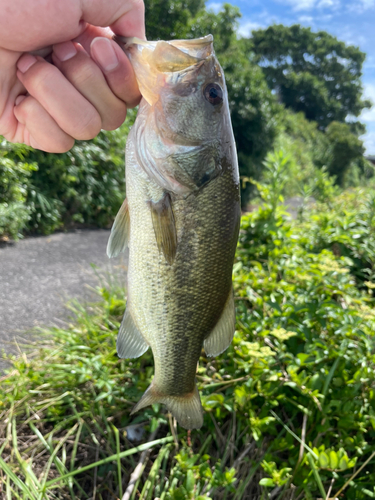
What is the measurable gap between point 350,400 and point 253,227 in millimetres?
2015

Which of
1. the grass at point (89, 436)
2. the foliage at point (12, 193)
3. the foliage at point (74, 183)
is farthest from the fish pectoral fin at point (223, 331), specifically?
the foliage at point (74, 183)

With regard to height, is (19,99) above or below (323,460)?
above

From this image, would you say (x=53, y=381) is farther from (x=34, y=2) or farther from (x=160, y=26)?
(x=160, y=26)

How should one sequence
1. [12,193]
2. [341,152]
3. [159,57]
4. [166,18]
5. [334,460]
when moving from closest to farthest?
[159,57] → [334,460] → [12,193] → [166,18] → [341,152]

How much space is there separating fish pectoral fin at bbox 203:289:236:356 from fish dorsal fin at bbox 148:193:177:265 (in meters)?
0.39

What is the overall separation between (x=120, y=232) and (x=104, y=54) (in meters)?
0.80

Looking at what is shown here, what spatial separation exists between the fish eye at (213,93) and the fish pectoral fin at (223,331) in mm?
866

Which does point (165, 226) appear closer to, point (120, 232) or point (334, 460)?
point (120, 232)

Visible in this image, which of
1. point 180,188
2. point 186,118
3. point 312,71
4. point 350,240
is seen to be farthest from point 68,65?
point 312,71

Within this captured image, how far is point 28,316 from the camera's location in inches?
159

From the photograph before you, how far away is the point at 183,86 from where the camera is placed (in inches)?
57.9

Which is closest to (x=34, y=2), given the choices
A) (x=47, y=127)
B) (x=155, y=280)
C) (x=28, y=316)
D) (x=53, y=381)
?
(x=47, y=127)

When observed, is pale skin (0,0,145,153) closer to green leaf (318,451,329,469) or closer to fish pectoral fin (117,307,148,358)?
fish pectoral fin (117,307,148,358)

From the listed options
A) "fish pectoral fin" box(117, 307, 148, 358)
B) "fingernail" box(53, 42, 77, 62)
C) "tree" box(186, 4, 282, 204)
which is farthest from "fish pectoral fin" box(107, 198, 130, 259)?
"tree" box(186, 4, 282, 204)
